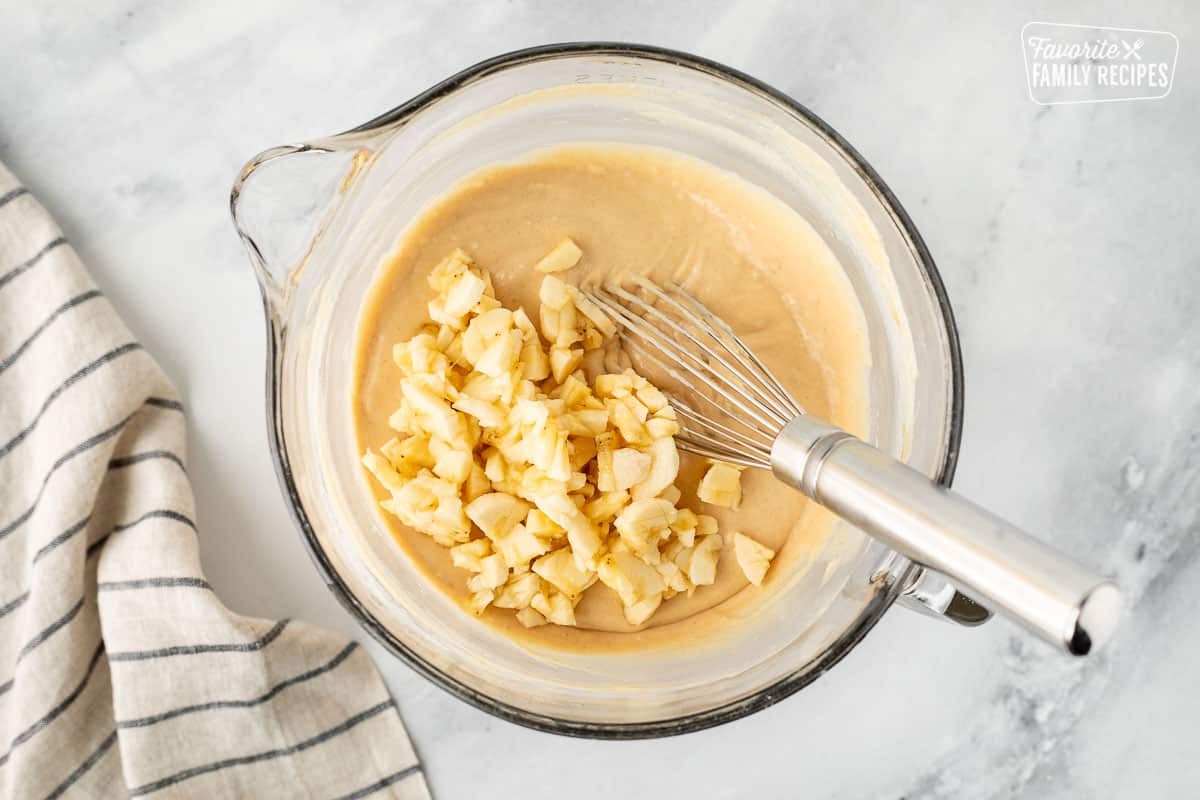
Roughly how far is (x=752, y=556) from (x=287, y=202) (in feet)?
1.91

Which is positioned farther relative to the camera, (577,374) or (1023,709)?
(1023,709)

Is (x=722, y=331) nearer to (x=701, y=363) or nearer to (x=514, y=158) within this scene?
(x=701, y=363)

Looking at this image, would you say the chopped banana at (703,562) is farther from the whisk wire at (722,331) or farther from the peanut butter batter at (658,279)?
the whisk wire at (722,331)

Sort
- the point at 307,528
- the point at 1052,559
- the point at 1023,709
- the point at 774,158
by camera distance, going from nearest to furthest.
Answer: the point at 1052,559 < the point at 307,528 < the point at 774,158 < the point at 1023,709

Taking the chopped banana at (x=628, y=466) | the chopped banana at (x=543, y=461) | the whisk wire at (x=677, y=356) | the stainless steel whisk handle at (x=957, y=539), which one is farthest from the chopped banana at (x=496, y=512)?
the stainless steel whisk handle at (x=957, y=539)

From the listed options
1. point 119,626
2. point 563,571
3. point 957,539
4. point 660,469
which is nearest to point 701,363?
point 660,469

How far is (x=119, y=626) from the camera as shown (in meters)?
1.11

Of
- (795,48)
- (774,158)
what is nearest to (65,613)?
(774,158)

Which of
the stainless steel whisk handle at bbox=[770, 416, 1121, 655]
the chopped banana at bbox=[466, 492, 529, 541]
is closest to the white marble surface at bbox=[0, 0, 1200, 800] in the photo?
the chopped banana at bbox=[466, 492, 529, 541]

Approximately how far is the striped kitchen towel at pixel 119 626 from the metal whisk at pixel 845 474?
50cm

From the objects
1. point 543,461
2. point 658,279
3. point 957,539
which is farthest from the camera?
point 658,279

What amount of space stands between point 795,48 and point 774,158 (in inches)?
6.2

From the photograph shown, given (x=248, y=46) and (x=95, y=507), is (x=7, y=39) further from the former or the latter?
(x=95, y=507)

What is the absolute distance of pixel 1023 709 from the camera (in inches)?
47.2
